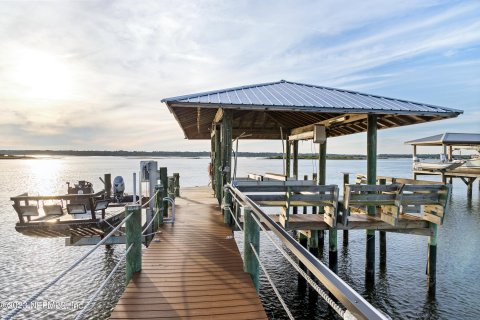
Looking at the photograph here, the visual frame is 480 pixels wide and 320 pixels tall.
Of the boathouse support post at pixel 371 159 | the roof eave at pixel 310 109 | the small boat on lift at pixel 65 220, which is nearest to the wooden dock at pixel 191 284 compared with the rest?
the small boat on lift at pixel 65 220

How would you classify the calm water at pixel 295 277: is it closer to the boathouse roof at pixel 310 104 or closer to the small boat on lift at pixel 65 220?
the small boat on lift at pixel 65 220

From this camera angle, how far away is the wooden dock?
165 inches

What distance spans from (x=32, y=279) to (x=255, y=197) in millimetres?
10996

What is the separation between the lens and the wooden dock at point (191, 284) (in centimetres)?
418

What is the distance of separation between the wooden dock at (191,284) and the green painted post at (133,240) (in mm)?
176

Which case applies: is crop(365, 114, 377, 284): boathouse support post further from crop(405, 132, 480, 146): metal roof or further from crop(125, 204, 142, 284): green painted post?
crop(405, 132, 480, 146): metal roof

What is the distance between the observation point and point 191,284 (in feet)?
16.7

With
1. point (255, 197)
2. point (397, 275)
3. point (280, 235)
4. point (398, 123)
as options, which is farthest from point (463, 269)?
point (280, 235)

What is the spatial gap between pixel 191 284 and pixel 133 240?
1.30 m

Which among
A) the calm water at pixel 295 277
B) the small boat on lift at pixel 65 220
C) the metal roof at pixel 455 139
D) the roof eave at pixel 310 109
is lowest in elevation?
the calm water at pixel 295 277

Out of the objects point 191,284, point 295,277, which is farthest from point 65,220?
point 295,277

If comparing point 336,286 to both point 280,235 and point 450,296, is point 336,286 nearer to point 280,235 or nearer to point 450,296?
point 280,235

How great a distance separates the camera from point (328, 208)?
887cm

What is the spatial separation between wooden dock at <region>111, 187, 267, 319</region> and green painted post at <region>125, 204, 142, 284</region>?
18cm
